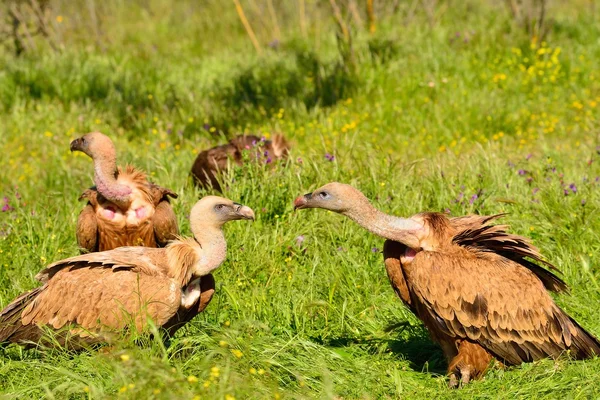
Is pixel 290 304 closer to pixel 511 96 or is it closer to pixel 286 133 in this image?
pixel 286 133

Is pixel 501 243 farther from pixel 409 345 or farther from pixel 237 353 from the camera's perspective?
pixel 237 353

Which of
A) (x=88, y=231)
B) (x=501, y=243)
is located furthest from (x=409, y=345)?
(x=88, y=231)

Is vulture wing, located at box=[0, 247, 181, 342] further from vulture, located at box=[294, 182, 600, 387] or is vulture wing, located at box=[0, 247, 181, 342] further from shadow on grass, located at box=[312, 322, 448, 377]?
shadow on grass, located at box=[312, 322, 448, 377]

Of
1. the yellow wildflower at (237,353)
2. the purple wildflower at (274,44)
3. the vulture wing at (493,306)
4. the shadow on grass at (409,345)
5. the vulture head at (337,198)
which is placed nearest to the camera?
the yellow wildflower at (237,353)

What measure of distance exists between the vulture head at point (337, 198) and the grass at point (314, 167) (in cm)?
74

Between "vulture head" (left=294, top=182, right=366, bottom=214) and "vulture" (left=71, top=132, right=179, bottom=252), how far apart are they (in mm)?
1425

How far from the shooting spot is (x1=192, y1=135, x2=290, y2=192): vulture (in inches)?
286

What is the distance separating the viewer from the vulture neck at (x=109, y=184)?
5914 mm

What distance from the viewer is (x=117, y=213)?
6020 mm

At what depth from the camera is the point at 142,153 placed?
343 inches

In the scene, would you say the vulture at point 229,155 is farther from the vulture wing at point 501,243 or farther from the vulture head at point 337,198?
the vulture wing at point 501,243

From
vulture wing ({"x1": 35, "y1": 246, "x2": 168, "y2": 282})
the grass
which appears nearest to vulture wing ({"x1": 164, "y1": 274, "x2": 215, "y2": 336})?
the grass

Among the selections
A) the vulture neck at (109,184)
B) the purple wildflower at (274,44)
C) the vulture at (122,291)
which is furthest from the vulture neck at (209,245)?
the purple wildflower at (274,44)

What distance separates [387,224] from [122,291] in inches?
59.4
